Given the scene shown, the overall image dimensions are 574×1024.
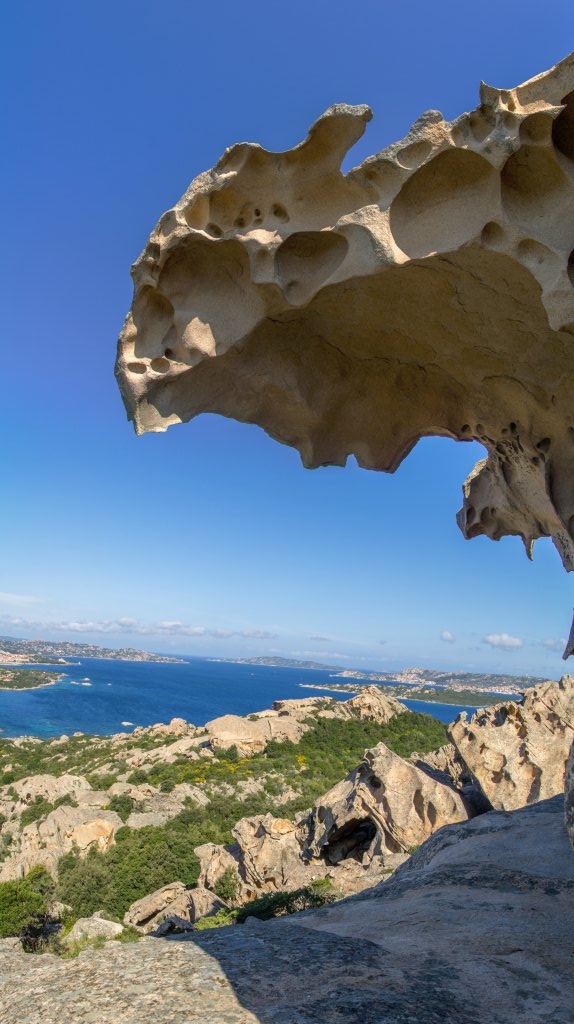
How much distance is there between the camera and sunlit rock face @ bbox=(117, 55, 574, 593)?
17.8ft

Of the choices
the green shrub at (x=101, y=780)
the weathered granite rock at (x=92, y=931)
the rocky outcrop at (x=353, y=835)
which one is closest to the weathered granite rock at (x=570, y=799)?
the rocky outcrop at (x=353, y=835)

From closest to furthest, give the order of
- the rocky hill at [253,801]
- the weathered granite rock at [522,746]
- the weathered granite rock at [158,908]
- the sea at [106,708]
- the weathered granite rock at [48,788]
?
the weathered granite rock at [522,746] → the rocky hill at [253,801] → the weathered granite rock at [158,908] → the weathered granite rock at [48,788] → the sea at [106,708]

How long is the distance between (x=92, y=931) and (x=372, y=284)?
13064mm

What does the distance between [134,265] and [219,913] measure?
1240cm

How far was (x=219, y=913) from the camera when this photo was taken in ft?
41.6

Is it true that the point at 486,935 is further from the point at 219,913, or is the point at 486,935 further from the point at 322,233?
the point at 219,913

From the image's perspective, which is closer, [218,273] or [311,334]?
[218,273]

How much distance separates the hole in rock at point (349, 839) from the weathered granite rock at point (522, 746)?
11.8ft

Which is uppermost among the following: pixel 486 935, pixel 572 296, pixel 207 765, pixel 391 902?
pixel 572 296

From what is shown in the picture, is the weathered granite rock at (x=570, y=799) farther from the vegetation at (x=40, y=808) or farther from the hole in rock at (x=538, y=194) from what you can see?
the vegetation at (x=40, y=808)

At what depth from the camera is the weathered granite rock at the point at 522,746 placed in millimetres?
10406

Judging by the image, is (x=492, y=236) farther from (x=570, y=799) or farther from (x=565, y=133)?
(x=570, y=799)

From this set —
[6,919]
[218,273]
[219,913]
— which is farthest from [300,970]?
[6,919]

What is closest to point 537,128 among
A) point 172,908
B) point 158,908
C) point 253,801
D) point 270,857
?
point 270,857
